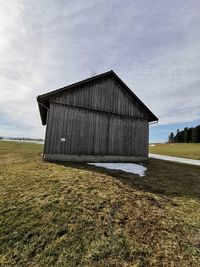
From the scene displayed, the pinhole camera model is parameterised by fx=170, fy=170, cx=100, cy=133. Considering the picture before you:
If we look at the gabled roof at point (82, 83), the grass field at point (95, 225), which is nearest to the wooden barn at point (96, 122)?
the gabled roof at point (82, 83)

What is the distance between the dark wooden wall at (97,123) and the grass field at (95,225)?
5.32 metres

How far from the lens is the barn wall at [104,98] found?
1148cm

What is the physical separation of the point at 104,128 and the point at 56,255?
9.99 m

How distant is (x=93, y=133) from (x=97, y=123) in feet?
2.65

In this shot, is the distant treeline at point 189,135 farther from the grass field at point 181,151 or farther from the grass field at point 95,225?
the grass field at point 95,225

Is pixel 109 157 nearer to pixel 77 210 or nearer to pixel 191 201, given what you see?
pixel 191 201

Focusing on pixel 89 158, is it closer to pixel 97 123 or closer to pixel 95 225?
pixel 97 123

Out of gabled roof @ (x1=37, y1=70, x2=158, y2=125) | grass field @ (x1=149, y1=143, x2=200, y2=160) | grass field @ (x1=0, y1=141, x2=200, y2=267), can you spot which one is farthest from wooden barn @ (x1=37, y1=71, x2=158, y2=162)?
grass field @ (x1=149, y1=143, x2=200, y2=160)

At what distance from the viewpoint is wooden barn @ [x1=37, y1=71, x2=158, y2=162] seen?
10859 mm

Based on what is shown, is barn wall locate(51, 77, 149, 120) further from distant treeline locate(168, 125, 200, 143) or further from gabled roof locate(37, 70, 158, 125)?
distant treeline locate(168, 125, 200, 143)

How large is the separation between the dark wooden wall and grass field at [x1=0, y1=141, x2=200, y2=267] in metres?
5.32

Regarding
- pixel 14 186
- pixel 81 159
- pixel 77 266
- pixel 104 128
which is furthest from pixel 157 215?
pixel 104 128

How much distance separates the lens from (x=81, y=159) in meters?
11.3

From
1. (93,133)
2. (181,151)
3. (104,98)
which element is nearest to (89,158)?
(93,133)
